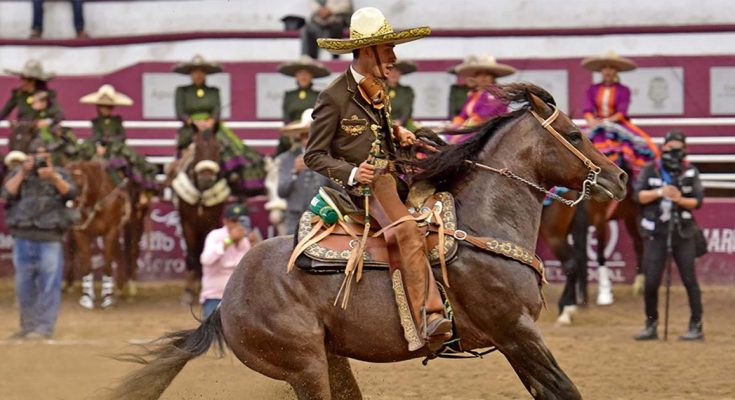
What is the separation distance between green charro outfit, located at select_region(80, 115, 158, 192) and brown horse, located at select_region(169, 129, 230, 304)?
2.59 ft

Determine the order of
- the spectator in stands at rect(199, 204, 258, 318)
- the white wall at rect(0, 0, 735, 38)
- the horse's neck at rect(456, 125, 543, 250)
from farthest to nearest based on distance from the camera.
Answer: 1. the white wall at rect(0, 0, 735, 38)
2. the spectator in stands at rect(199, 204, 258, 318)
3. the horse's neck at rect(456, 125, 543, 250)

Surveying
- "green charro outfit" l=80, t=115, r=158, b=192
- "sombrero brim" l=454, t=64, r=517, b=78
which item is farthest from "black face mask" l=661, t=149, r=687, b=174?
"green charro outfit" l=80, t=115, r=158, b=192

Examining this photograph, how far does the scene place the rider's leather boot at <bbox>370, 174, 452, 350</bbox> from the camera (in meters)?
6.27

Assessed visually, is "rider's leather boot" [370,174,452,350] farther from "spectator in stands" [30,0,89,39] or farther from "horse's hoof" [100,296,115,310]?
"spectator in stands" [30,0,89,39]

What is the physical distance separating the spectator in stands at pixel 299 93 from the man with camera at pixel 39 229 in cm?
324

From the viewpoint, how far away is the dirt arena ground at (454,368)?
894cm

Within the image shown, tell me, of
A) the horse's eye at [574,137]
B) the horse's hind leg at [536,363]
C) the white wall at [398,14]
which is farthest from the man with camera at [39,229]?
the white wall at [398,14]

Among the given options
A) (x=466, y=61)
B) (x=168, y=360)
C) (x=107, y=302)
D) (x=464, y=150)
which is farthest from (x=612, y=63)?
A: (x=168, y=360)

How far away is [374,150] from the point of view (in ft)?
21.2

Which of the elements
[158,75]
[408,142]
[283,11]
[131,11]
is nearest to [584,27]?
[283,11]

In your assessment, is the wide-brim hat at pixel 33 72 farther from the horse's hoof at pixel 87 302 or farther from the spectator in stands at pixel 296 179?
the spectator in stands at pixel 296 179

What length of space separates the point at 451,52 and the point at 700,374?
845 centimetres

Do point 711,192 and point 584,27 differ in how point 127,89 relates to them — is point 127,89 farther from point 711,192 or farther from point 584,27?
point 711,192

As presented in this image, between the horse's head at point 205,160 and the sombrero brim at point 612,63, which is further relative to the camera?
the horse's head at point 205,160
